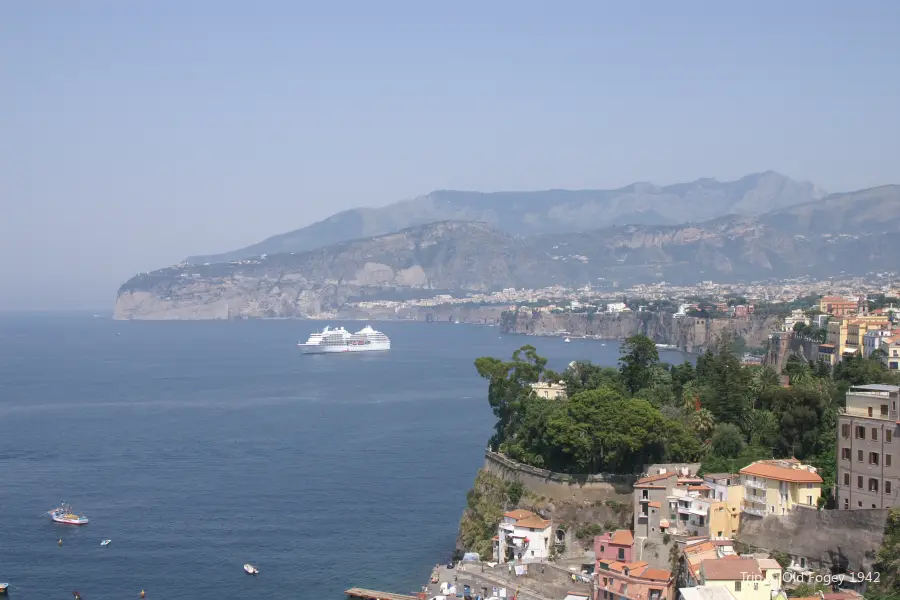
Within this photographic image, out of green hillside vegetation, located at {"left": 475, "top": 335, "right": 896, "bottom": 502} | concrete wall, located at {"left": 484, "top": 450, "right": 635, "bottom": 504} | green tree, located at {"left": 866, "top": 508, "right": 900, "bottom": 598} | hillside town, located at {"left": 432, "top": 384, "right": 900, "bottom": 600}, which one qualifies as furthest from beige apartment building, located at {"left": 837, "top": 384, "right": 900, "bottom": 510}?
concrete wall, located at {"left": 484, "top": 450, "right": 635, "bottom": 504}

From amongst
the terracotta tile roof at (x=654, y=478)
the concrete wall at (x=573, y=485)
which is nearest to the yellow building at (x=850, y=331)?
the concrete wall at (x=573, y=485)

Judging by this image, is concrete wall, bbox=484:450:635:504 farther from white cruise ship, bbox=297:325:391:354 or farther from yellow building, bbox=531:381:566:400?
white cruise ship, bbox=297:325:391:354

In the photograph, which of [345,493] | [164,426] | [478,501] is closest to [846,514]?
[478,501]

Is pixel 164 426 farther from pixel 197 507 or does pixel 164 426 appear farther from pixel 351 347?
pixel 351 347

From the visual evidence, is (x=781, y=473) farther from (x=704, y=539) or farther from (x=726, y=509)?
(x=704, y=539)

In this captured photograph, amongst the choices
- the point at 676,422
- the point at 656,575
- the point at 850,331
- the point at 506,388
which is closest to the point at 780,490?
the point at 656,575
